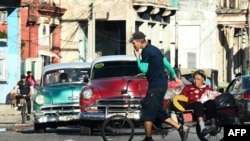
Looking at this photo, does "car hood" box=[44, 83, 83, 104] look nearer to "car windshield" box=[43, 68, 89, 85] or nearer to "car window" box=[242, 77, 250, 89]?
"car windshield" box=[43, 68, 89, 85]

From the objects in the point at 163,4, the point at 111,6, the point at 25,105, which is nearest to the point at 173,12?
the point at 163,4

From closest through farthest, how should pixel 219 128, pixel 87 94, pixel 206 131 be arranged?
pixel 206 131 → pixel 219 128 → pixel 87 94

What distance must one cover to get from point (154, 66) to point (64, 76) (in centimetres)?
914

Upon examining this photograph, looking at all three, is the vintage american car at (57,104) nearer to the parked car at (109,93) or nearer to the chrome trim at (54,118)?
the chrome trim at (54,118)

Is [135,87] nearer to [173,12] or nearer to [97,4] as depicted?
[97,4]

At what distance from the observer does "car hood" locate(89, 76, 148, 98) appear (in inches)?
842

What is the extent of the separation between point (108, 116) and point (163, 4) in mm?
41273

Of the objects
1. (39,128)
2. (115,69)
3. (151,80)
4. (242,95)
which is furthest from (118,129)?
(242,95)

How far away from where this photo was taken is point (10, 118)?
3559 cm

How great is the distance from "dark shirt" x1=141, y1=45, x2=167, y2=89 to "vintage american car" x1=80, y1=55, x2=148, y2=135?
166 inches

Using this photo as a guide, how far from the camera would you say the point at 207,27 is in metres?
73.9

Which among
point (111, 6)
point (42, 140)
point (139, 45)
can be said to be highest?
point (111, 6)

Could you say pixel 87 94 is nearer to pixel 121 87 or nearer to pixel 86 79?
pixel 121 87

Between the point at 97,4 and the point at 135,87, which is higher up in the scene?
the point at 97,4
